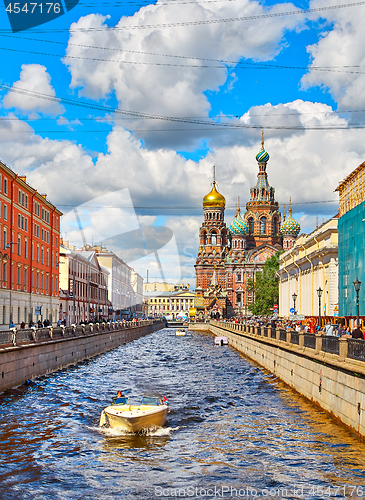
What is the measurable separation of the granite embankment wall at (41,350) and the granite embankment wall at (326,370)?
12638 millimetres

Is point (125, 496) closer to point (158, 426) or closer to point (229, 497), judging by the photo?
point (229, 497)

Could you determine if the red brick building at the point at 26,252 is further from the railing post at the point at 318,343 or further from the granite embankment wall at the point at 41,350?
the railing post at the point at 318,343

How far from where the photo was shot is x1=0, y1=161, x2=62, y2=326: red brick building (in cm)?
4812

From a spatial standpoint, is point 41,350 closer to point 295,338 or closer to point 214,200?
point 295,338

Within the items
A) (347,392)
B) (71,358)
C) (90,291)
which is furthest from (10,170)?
(90,291)

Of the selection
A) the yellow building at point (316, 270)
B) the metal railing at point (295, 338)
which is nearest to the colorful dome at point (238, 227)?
the yellow building at point (316, 270)

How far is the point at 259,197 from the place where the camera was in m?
162

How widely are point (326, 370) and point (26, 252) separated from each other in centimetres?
3857

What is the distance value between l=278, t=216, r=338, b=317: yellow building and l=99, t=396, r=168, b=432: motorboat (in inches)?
1357

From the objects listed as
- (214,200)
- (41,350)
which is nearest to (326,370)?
(41,350)

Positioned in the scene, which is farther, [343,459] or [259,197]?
[259,197]

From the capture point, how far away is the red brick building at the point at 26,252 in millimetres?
48125

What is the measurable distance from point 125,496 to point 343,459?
6.01 m

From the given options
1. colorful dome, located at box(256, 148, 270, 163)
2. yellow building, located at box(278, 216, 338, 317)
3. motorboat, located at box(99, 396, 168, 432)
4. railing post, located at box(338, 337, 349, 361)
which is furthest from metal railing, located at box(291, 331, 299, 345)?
Result: colorful dome, located at box(256, 148, 270, 163)
